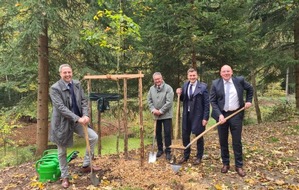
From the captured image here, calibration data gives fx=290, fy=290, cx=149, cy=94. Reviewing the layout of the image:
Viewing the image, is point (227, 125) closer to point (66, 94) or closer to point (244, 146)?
point (244, 146)

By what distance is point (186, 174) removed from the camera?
5.64 meters

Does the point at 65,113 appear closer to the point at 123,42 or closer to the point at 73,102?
the point at 73,102

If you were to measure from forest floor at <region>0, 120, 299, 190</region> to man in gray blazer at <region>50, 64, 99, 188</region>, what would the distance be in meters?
0.76

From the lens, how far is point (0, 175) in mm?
6812

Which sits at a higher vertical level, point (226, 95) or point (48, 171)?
point (226, 95)

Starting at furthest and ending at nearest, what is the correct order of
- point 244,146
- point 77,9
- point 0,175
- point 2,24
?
point 77,9, point 2,24, point 244,146, point 0,175

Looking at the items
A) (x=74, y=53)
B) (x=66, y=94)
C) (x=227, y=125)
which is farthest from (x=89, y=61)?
(x=227, y=125)

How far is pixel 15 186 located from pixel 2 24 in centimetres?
567

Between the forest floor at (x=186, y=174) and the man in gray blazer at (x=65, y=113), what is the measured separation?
76cm

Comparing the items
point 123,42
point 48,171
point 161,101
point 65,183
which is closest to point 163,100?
point 161,101

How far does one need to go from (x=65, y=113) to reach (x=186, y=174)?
8.46ft

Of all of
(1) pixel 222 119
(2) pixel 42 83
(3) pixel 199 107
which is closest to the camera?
(1) pixel 222 119

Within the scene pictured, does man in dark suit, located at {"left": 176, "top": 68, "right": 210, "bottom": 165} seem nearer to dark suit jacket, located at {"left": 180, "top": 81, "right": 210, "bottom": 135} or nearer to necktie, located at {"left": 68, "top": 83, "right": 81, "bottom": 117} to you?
dark suit jacket, located at {"left": 180, "top": 81, "right": 210, "bottom": 135}

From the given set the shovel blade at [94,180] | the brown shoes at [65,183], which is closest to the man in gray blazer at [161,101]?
the shovel blade at [94,180]
